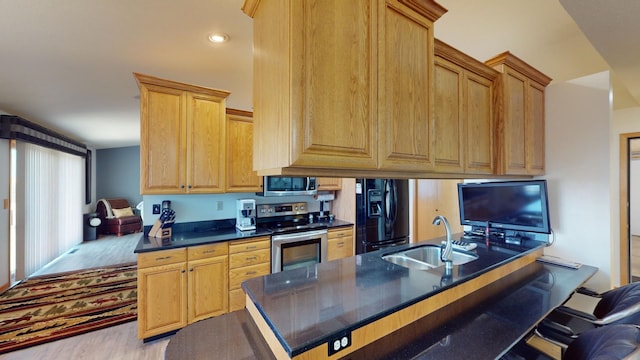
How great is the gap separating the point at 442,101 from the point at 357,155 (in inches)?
34.9

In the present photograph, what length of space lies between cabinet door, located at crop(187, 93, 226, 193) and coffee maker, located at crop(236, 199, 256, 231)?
1.17 feet

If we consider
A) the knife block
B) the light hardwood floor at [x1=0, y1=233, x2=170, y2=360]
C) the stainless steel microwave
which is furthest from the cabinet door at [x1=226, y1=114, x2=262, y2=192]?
the light hardwood floor at [x1=0, y1=233, x2=170, y2=360]

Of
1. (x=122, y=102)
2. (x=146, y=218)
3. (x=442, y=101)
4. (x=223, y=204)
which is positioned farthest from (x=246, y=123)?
(x=442, y=101)

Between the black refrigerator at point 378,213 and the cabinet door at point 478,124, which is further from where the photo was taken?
the black refrigerator at point 378,213

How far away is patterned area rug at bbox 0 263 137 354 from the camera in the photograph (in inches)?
105

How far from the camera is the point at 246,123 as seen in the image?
10.8ft

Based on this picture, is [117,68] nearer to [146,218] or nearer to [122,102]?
[122,102]

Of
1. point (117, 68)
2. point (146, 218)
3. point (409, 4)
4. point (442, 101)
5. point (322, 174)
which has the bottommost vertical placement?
point (146, 218)

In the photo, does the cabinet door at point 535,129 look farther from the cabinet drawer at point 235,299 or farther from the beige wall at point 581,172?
the cabinet drawer at point 235,299

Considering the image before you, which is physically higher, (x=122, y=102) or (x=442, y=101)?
(x=122, y=102)

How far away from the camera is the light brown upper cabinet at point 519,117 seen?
201 centimetres

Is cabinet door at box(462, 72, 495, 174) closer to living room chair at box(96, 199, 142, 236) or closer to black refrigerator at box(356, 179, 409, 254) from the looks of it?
black refrigerator at box(356, 179, 409, 254)

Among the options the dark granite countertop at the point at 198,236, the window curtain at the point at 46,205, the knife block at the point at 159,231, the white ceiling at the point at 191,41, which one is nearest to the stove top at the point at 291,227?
the dark granite countertop at the point at 198,236

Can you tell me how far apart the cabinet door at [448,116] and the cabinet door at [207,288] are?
90.1 inches
